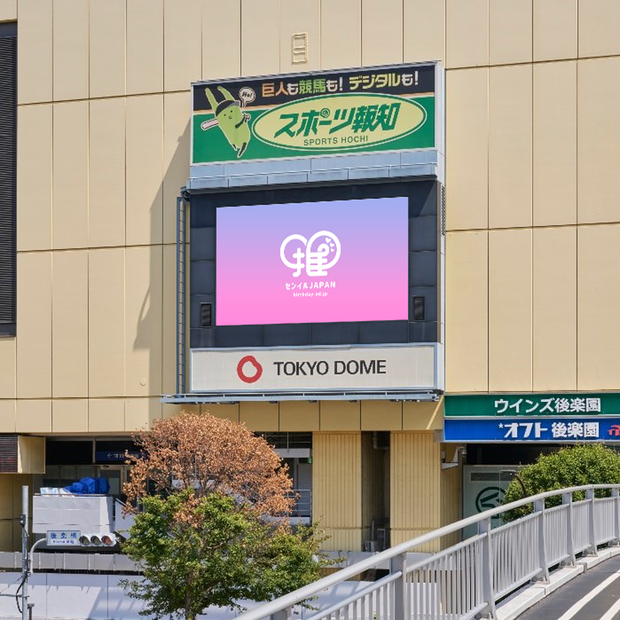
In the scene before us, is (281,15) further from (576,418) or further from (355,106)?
(576,418)

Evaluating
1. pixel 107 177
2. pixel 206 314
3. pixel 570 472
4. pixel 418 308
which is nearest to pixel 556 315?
pixel 418 308

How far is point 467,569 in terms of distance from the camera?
1149 centimetres

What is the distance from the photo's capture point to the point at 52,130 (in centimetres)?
3897

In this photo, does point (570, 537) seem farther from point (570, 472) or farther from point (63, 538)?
point (63, 538)

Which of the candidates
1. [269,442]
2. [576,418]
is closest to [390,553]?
[576,418]

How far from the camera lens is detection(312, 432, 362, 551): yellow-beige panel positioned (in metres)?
35.6

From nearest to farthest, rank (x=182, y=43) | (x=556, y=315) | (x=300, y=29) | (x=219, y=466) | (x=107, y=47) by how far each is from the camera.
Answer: (x=219, y=466) → (x=556, y=315) → (x=300, y=29) → (x=182, y=43) → (x=107, y=47)

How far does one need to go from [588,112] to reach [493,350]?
6.92m

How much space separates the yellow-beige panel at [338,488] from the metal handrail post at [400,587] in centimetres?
2644

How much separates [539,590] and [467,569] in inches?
114

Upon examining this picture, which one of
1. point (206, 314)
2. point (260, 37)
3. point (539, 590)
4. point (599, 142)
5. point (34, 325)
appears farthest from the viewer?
point (34, 325)

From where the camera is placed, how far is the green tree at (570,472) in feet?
90.4

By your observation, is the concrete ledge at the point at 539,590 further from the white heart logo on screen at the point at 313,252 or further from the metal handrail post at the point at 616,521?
the white heart logo on screen at the point at 313,252

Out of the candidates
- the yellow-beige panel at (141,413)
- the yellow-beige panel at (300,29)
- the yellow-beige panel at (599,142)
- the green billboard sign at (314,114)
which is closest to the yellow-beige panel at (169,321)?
the yellow-beige panel at (141,413)
